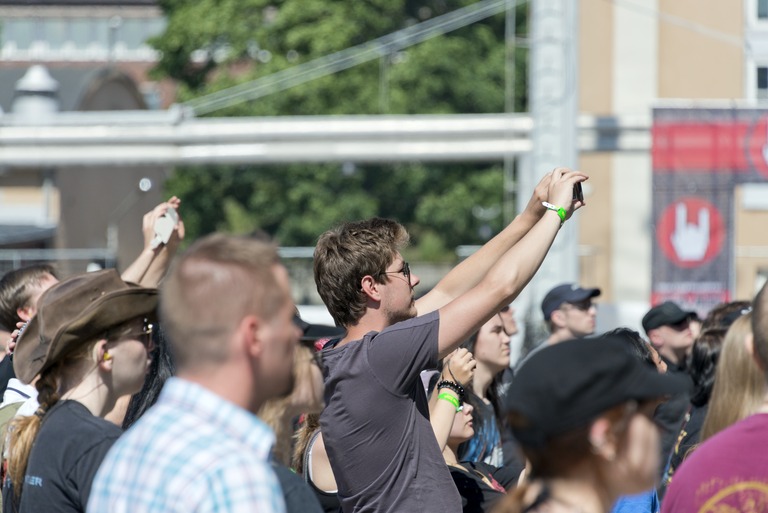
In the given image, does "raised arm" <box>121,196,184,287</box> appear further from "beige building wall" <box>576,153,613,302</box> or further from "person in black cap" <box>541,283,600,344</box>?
"beige building wall" <box>576,153,613,302</box>

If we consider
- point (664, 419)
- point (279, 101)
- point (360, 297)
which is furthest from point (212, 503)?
point (279, 101)

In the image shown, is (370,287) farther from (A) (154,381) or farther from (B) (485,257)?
(A) (154,381)

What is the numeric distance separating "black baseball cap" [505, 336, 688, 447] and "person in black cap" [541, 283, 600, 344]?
5.23 meters

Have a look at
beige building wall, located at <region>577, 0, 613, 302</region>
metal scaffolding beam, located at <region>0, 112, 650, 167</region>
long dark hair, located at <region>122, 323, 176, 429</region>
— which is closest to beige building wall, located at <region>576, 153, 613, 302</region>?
beige building wall, located at <region>577, 0, 613, 302</region>

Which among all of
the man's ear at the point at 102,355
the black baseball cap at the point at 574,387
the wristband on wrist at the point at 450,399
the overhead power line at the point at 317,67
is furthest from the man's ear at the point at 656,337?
the overhead power line at the point at 317,67

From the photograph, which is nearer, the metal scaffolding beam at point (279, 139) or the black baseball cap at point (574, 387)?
the black baseball cap at point (574, 387)

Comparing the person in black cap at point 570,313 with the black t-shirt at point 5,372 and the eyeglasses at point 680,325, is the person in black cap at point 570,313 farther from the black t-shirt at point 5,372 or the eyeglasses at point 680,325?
the black t-shirt at point 5,372

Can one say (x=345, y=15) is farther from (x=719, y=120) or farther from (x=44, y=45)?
(x=44, y=45)

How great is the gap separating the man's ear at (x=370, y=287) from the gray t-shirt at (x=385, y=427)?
0.70 ft

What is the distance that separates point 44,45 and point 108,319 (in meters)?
71.9

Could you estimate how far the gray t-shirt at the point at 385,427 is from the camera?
11.2 ft

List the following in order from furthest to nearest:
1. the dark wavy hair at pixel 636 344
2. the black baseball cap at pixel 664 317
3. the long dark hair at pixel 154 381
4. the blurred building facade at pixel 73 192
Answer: the blurred building facade at pixel 73 192, the black baseball cap at pixel 664 317, the dark wavy hair at pixel 636 344, the long dark hair at pixel 154 381

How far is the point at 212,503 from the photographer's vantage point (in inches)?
82.4

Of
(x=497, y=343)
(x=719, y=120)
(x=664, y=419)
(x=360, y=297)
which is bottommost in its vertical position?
(x=664, y=419)
